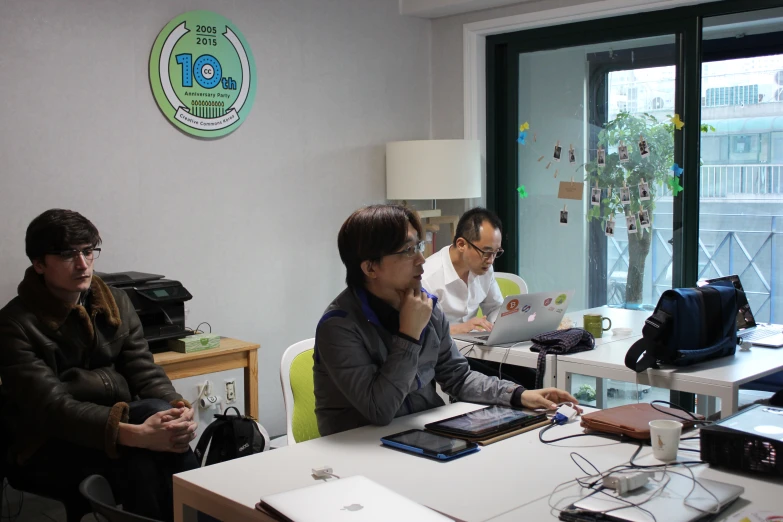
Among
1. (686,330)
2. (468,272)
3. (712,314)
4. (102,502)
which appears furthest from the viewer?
(468,272)

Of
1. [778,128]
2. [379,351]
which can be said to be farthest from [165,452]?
[778,128]

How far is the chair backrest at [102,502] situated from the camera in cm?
146

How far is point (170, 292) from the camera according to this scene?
3.30 metres

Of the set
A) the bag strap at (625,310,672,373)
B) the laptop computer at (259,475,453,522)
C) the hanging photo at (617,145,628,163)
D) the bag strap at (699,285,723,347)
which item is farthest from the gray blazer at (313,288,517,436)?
the hanging photo at (617,145,628,163)

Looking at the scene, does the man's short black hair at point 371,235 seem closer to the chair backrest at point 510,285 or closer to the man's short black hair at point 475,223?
the man's short black hair at point 475,223

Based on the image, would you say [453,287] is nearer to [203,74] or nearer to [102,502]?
[203,74]

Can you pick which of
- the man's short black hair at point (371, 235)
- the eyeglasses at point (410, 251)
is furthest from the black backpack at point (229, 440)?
the eyeglasses at point (410, 251)

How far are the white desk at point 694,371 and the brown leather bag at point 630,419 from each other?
57 cm

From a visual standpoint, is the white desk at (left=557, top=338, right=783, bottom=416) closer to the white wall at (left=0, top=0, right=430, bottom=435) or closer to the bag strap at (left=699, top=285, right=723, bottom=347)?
the bag strap at (left=699, top=285, right=723, bottom=347)

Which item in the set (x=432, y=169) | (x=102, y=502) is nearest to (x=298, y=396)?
(x=102, y=502)

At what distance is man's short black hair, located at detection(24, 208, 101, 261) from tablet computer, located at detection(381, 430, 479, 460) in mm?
1354

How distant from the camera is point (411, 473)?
1737 millimetres

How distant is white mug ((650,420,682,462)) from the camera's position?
69.6 inches

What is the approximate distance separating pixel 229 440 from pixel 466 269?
1.31 m
